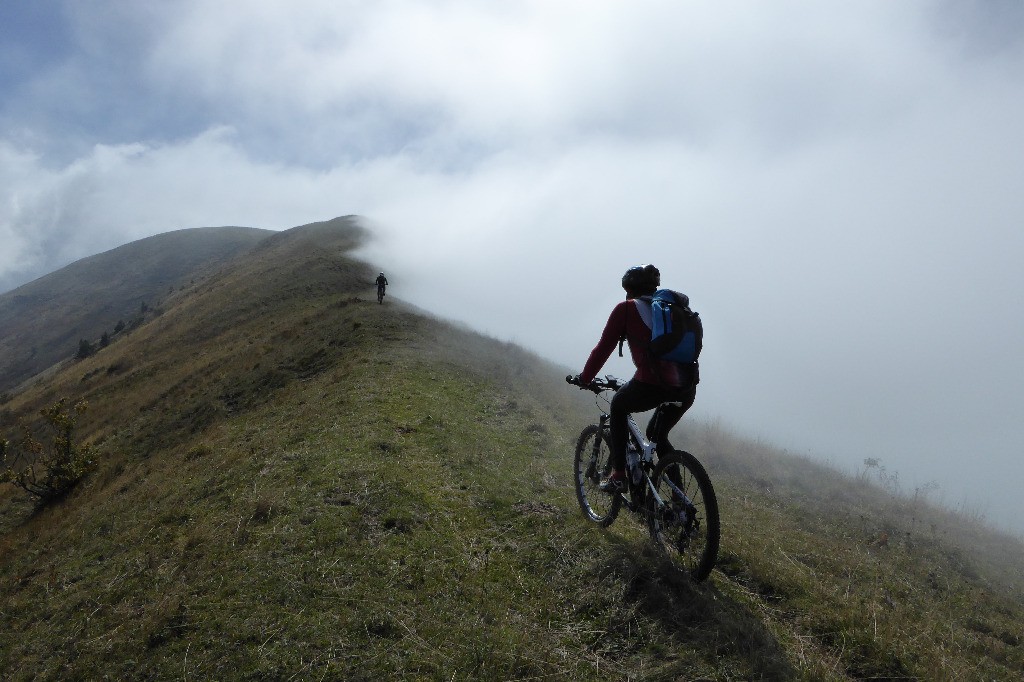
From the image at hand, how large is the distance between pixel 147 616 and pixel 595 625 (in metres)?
5.47

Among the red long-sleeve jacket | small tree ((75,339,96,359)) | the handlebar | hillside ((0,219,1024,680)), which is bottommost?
hillside ((0,219,1024,680))

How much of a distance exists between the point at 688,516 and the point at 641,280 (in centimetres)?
284

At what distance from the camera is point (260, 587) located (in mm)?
6402

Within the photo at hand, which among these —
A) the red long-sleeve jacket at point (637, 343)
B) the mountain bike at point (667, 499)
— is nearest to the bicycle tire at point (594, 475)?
the mountain bike at point (667, 499)

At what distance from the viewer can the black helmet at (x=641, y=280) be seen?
655 centimetres

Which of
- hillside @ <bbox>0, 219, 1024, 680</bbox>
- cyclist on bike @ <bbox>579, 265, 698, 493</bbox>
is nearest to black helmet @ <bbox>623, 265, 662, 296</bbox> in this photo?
cyclist on bike @ <bbox>579, 265, 698, 493</bbox>

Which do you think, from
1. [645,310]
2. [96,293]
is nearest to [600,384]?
[645,310]

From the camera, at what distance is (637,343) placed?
623 cm

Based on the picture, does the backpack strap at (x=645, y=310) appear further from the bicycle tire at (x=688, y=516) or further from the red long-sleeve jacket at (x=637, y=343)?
the bicycle tire at (x=688, y=516)

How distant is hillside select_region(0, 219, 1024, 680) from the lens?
511 centimetres

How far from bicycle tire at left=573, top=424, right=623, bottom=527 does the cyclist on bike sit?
0.67 meters

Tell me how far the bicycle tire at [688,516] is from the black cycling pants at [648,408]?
0.38 metres

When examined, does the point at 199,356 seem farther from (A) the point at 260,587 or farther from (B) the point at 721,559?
(B) the point at 721,559

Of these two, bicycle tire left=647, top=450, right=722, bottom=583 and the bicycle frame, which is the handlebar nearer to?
the bicycle frame
